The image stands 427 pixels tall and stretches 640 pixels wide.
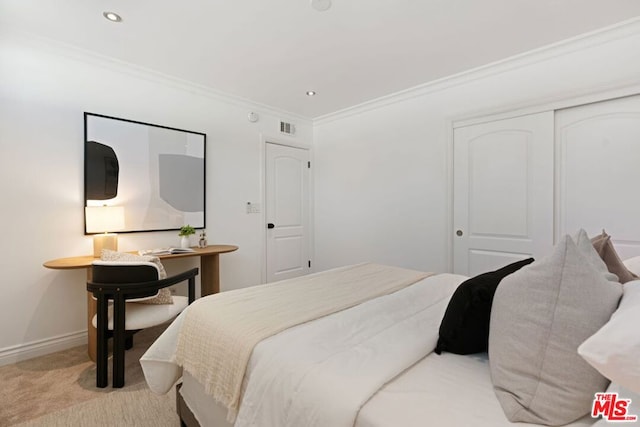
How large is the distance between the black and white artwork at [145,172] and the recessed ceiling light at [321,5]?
6.42 ft

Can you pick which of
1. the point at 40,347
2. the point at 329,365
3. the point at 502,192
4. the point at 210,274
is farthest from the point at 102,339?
the point at 502,192

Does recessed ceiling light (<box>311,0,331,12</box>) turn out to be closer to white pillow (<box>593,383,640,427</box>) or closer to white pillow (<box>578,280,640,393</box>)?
white pillow (<box>578,280,640,393</box>)

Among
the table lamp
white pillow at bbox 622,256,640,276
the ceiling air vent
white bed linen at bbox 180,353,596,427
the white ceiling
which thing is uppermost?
the white ceiling

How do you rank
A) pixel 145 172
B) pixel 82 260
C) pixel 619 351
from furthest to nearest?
pixel 145 172 → pixel 82 260 → pixel 619 351

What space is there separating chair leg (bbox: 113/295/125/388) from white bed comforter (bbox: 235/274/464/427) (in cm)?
135

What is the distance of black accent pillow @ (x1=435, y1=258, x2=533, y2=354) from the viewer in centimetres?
102

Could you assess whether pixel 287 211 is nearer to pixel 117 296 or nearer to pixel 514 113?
pixel 117 296

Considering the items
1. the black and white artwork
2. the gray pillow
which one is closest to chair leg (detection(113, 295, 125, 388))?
the black and white artwork

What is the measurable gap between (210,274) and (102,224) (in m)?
1.09

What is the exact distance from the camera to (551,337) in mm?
763

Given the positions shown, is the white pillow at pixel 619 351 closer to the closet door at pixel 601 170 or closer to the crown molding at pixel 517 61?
the closet door at pixel 601 170

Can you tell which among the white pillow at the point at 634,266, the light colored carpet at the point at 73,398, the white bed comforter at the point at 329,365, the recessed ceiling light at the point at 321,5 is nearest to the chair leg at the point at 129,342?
the light colored carpet at the point at 73,398

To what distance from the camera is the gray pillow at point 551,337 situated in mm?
706

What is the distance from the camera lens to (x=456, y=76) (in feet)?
9.92
